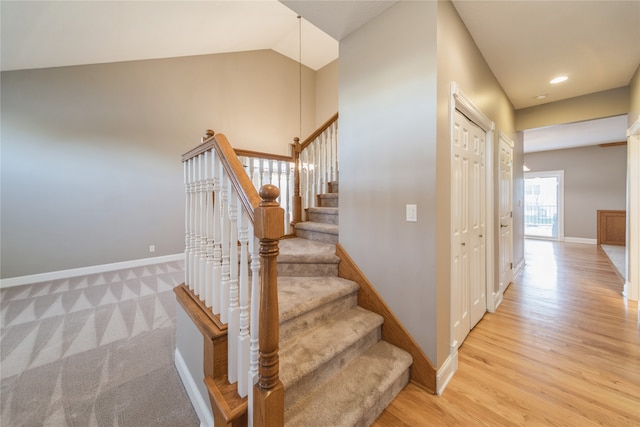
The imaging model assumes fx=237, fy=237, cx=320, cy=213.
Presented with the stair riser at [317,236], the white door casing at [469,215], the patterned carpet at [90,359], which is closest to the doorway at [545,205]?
the white door casing at [469,215]

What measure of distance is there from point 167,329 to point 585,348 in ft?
12.5

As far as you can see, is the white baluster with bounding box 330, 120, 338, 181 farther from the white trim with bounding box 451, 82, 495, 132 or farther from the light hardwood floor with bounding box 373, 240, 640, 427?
the light hardwood floor with bounding box 373, 240, 640, 427

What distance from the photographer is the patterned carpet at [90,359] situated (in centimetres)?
143

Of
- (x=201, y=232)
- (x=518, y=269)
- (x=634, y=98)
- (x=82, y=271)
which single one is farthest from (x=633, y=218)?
(x=82, y=271)

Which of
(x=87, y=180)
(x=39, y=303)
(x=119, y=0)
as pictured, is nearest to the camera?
(x=119, y=0)

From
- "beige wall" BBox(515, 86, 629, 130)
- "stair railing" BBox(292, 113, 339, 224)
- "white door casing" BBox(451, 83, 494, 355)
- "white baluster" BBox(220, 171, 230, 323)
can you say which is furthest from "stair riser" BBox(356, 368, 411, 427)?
"beige wall" BBox(515, 86, 629, 130)

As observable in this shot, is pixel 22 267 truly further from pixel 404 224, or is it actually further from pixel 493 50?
pixel 493 50

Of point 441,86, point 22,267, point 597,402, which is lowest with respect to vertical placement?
point 597,402

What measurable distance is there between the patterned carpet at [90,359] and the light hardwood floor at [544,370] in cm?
150

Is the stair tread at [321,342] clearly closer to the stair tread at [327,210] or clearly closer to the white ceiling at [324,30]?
the stair tread at [327,210]

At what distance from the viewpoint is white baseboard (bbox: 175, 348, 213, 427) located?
1.30 metres

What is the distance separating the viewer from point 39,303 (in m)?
2.88

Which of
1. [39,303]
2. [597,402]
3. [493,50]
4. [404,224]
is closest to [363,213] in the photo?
[404,224]

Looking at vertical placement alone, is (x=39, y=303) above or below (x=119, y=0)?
below
